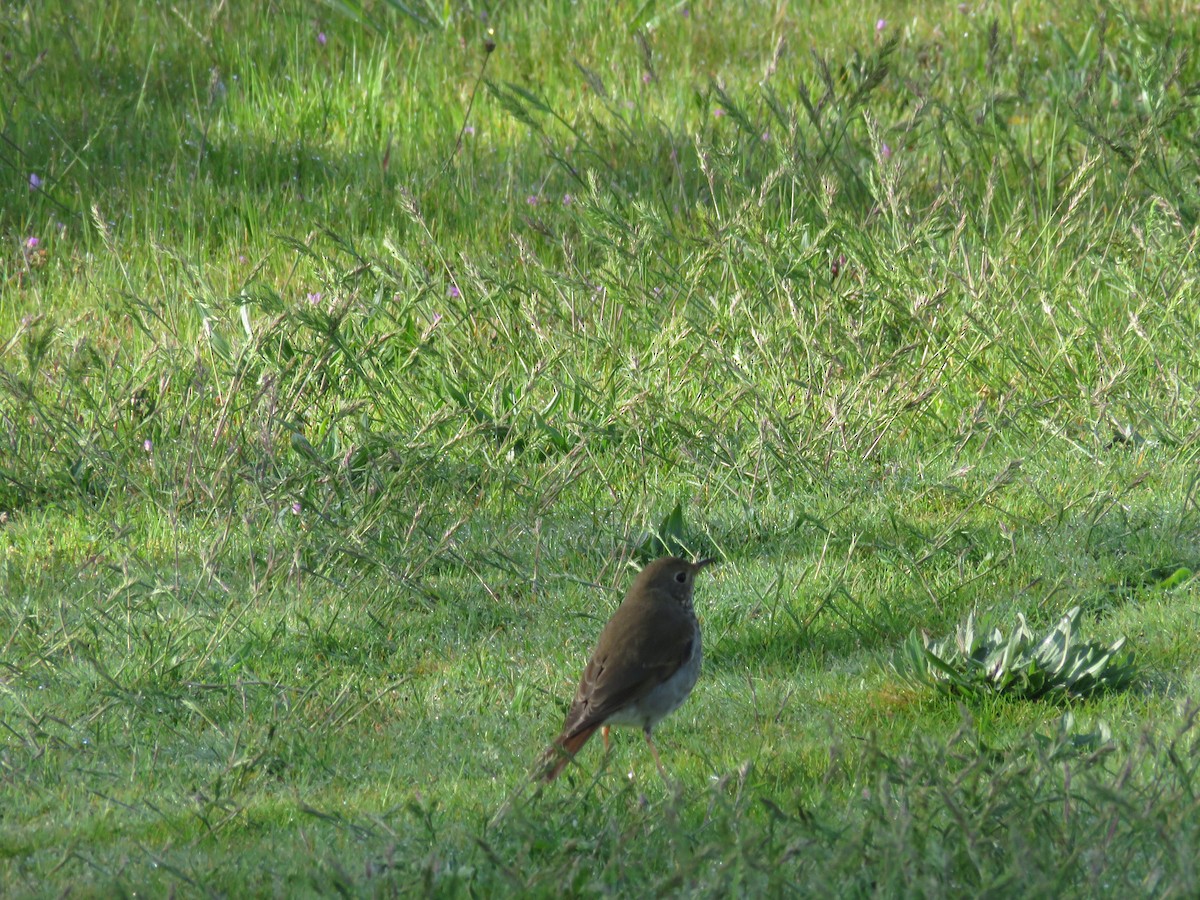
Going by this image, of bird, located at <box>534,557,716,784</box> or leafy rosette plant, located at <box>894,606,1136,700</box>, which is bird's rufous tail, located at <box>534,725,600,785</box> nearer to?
bird, located at <box>534,557,716,784</box>

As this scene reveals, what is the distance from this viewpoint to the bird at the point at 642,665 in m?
3.93

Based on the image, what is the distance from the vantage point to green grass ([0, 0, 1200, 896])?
336 centimetres

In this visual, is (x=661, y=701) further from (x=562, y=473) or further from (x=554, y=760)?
(x=562, y=473)

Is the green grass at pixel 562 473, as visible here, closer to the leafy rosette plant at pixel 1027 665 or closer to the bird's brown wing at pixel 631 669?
the leafy rosette plant at pixel 1027 665

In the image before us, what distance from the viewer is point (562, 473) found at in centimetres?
564

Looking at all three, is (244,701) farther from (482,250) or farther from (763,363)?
(482,250)

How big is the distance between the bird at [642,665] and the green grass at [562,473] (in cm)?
15

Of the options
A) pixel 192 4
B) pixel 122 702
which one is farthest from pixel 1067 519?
pixel 192 4

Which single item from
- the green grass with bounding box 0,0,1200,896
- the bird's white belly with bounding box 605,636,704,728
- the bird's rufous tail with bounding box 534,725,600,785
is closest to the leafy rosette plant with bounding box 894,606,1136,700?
the green grass with bounding box 0,0,1200,896

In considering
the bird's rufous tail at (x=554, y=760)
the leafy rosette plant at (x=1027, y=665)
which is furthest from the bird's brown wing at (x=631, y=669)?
the leafy rosette plant at (x=1027, y=665)

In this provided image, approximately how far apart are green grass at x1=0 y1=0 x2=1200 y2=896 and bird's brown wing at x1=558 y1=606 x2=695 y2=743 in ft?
0.62

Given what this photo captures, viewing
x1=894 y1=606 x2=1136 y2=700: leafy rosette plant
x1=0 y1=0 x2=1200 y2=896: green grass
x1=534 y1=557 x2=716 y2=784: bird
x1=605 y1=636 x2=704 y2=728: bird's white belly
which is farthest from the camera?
x1=894 y1=606 x2=1136 y2=700: leafy rosette plant

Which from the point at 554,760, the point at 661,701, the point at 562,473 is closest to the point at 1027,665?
the point at 661,701

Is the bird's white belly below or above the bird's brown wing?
below
